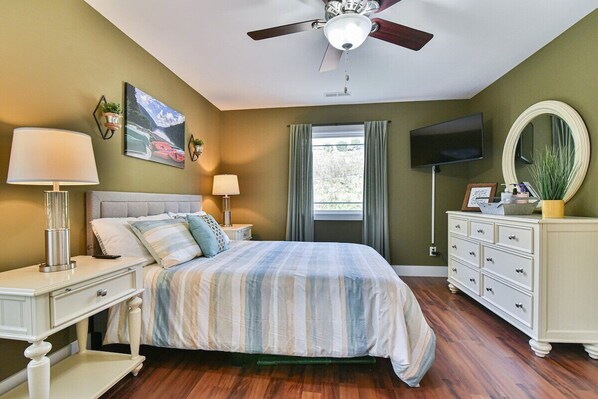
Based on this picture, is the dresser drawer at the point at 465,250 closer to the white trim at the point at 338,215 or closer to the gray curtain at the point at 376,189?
the gray curtain at the point at 376,189

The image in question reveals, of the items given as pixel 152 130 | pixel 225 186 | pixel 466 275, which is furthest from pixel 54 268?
pixel 466 275

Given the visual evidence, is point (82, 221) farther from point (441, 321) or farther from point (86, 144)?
point (441, 321)

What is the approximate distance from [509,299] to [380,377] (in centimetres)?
142

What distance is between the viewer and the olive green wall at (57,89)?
5.18 feet

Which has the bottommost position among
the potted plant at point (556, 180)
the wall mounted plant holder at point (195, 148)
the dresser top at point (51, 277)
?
the dresser top at point (51, 277)

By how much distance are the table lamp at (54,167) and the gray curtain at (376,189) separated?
3339 millimetres

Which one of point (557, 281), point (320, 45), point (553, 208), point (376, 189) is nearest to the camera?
point (557, 281)

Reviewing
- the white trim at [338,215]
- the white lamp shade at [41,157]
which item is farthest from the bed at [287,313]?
the white trim at [338,215]

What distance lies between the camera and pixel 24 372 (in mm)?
1645

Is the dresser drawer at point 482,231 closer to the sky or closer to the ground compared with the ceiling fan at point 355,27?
closer to the ground

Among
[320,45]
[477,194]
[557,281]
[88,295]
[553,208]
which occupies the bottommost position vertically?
[557,281]

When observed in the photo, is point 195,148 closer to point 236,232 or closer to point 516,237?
point 236,232

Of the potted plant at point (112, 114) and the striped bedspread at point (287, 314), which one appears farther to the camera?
the potted plant at point (112, 114)

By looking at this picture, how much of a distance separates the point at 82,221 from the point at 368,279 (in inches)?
81.6
